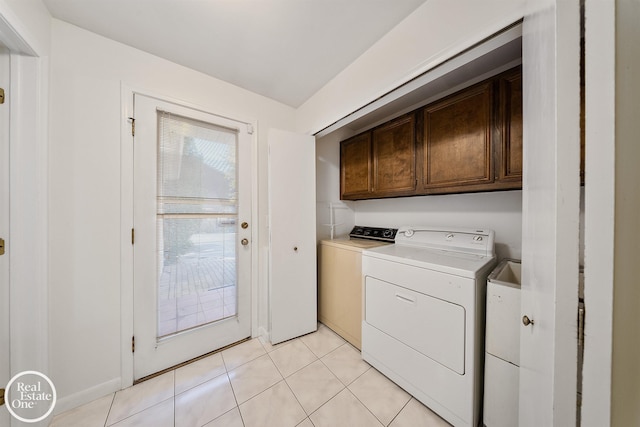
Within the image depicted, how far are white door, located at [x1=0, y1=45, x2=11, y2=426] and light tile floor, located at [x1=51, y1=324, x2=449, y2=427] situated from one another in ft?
1.59

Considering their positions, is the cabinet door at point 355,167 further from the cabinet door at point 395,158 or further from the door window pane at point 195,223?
the door window pane at point 195,223

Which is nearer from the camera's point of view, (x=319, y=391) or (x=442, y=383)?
(x=442, y=383)

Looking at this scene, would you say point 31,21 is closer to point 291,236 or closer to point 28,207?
point 28,207

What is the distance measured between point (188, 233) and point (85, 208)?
60 cm

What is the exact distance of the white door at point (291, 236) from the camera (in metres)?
1.89

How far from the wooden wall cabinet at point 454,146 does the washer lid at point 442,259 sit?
1.56ft

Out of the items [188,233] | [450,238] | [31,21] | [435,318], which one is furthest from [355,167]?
[31,21]

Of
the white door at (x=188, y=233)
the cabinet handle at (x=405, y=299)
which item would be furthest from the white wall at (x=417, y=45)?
the cabinet handle at (x=405, y=299)

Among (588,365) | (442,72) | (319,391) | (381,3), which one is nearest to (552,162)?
(588,365)

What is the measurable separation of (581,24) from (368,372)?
1.97 m

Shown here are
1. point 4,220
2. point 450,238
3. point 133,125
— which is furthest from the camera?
point 450,238

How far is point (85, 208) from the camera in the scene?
51.8 inches

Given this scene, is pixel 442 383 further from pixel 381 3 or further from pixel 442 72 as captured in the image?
pixel 381 3

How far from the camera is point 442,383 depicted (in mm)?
1209
